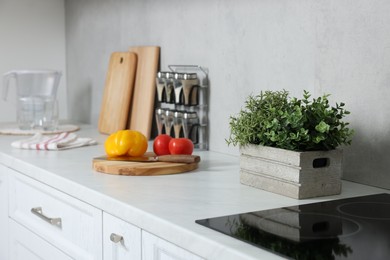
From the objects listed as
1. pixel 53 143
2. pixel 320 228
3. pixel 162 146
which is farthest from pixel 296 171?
pixel 53 143

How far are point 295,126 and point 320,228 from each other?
0.29m

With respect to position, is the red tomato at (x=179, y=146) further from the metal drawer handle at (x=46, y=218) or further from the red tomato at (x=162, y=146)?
the metal drawer handle at (x=46, y=218)

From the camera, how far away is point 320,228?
121 centimetres

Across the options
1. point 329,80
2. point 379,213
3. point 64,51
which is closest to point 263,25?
point 329,80

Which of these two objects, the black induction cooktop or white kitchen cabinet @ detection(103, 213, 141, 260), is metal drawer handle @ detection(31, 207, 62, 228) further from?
the black induction cooktop

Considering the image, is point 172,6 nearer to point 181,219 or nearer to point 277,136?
point 277,136

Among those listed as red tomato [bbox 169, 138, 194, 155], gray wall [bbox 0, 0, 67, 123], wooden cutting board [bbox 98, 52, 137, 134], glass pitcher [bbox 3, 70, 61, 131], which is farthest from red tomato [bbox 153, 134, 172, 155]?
gray wall [bbox 0, 0, 67, 123]

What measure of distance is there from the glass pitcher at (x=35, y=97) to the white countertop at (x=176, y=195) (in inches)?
24.8

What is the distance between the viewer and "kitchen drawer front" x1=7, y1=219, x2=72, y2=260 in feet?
5.84

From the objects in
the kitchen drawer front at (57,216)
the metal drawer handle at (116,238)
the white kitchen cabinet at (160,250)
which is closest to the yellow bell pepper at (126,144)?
the kitchen drawer front at (57,216)

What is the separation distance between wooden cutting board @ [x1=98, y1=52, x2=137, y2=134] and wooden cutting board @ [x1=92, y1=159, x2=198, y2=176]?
2.45 feet

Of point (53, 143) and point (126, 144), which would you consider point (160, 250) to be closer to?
point (126, 144)

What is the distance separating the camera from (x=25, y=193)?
1973mm

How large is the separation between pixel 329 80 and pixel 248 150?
0.98 feet
